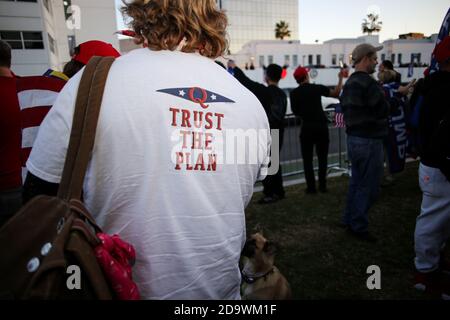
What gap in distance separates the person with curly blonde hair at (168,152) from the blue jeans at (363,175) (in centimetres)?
297

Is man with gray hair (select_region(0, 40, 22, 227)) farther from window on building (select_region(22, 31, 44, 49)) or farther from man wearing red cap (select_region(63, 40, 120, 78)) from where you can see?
window on building (select_region(22, 31, 44, 49))

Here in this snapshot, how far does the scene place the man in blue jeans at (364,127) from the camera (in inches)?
149

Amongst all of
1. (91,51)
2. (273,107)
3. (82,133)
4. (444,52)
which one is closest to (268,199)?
(273,107)

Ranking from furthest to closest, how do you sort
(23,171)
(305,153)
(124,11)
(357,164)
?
1. (305,153)
2. (357,164)
3. (23,171)
4. (124,11)

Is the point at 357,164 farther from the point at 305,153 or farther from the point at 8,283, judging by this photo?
the point at 8,283

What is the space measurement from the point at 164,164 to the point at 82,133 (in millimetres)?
265

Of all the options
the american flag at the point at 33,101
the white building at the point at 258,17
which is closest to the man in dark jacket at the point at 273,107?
the american flag at the point at 33,101

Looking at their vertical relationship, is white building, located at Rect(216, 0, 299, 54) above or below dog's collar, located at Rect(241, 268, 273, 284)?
above

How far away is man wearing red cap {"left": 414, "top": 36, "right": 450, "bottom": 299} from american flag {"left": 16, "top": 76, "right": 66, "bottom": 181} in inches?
117

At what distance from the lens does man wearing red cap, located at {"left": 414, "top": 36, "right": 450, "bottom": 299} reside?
2.84 meters

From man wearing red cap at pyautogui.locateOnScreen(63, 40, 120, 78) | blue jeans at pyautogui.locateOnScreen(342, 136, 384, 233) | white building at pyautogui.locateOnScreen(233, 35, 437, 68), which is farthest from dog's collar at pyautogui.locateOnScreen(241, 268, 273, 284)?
white building at pyautogui.locateOnScreen(233, 35, 437, 68)
